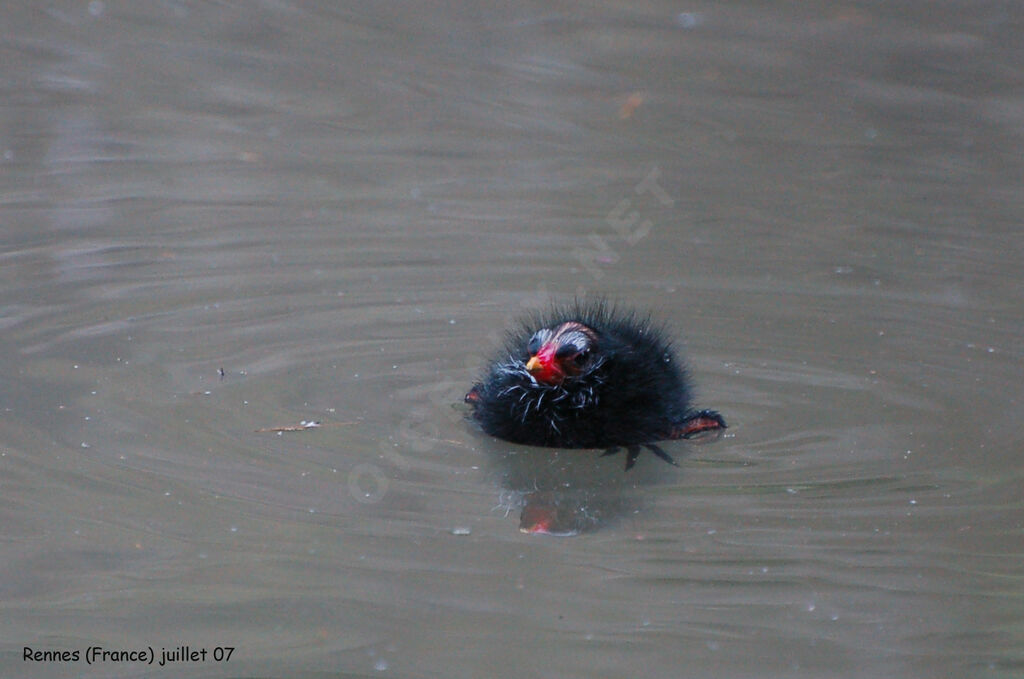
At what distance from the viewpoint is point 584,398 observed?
20.5 ft

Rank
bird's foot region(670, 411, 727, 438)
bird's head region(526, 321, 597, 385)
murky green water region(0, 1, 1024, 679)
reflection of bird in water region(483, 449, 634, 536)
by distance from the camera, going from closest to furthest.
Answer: murky green water region(0, 1, 1024, 679)
reflection of bird in water region(483, 449, 634, 536)
bird's head region(526, 321, 597, 385)
bird's foot region(670, 411, 727, 438)

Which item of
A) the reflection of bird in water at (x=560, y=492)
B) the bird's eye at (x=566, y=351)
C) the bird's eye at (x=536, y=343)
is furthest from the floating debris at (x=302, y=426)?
the bird's eye at (x=566, y=351)

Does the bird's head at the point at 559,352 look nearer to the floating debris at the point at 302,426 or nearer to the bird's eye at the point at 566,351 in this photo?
the bird's eye at the point at 566,351

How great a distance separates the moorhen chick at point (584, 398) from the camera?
6.23 m

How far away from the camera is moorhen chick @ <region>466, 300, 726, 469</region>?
20.4 feet

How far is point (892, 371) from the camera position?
7242 millimetres

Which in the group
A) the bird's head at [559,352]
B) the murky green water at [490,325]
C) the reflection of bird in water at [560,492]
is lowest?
the reflection of bird in water at [560,492]

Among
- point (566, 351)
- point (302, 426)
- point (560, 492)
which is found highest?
point (566, 351)

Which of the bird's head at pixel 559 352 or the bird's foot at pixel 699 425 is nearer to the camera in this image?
the bird's head at pixel 559 352

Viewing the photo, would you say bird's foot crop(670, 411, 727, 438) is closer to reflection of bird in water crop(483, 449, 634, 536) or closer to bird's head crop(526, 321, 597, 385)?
reflection of bird in water crop(483, 449, 634, 536)

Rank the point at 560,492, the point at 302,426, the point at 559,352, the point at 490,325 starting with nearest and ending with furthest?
the point at 560,492 → the point at 559,352 → the point at 302,426 → the point at 490,325

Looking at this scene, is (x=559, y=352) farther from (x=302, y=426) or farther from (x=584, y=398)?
(x=302, y=426)

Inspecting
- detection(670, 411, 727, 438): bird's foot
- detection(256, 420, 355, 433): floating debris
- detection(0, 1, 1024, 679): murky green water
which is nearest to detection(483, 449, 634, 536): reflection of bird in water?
detection(0, 1, 1024, 679): murky green water

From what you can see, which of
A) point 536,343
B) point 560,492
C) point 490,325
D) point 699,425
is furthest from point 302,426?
→ point 490,325
